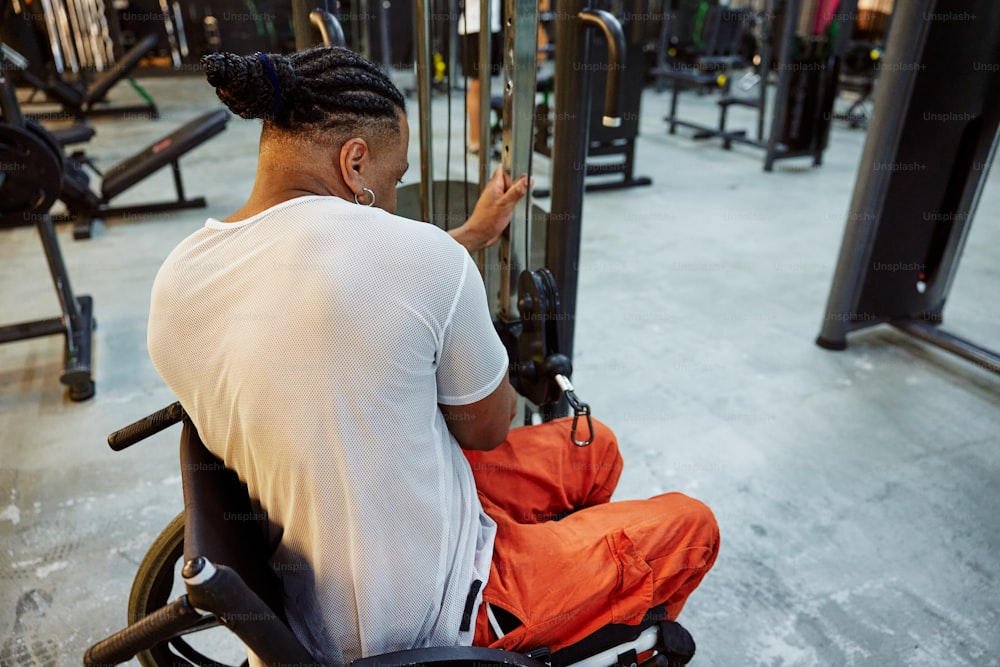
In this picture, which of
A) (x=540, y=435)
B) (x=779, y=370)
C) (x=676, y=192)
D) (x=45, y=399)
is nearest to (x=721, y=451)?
(x=779, y=370)

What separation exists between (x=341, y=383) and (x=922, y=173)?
7.94 ft

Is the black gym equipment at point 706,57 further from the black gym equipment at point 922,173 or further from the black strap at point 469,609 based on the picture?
the black strap at point 469,609

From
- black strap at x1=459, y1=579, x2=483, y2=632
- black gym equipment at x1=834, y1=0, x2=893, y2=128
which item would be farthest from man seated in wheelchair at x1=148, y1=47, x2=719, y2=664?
black gym equipment at x1=834, y1=0, x2=893, y2=128

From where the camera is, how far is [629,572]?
0.90 meters

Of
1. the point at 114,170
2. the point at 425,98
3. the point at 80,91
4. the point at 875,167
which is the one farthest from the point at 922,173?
the point at 80,91

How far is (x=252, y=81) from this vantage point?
739mm

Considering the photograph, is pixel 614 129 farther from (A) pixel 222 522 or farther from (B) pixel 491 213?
(A) pixel 222 522

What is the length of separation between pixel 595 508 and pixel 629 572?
13cm

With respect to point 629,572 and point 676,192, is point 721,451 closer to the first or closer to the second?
point 629,572

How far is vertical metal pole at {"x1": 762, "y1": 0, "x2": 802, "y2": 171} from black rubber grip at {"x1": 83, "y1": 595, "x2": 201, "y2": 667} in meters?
4.88

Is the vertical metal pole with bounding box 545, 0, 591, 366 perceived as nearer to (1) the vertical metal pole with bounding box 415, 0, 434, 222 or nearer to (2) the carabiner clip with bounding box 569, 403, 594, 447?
(1) the vertical metal pole with bounding box 415, 0, 434, 222

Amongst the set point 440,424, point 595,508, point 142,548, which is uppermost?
point 440,424

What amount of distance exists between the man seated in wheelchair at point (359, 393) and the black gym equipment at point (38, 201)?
5.50ft

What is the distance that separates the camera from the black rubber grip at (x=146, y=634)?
58 cm
